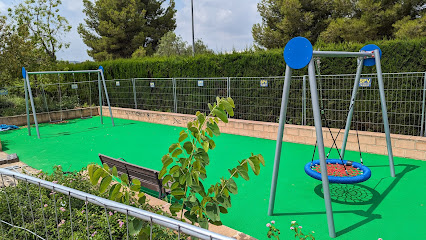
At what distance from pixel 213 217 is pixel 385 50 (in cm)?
712

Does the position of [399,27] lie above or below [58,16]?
below

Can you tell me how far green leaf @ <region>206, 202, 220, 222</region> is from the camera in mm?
2125

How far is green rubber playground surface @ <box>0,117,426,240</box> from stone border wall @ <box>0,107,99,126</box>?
10.9ft

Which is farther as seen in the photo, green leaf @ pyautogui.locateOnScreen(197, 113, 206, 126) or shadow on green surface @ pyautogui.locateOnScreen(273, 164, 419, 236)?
shadow on green surface @ pyautogui.locateOnScreen(273, 164, 419, 236)

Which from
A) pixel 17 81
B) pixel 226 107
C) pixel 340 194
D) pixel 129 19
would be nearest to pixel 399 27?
pixel 340 194

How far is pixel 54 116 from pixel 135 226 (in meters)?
14.0

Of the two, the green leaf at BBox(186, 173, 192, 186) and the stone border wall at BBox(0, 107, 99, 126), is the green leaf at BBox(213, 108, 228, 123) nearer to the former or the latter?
the green leaf at BBox(186, 173, 192, 186)

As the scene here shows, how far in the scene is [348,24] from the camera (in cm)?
1845

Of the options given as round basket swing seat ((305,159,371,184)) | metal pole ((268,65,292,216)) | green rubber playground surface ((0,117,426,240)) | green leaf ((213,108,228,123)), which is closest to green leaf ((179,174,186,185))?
green leaf ((213,108,228,123))

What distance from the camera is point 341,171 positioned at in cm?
450

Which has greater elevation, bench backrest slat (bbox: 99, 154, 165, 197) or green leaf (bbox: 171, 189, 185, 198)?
green leaf (bbox: 171, 189, 185, 198)

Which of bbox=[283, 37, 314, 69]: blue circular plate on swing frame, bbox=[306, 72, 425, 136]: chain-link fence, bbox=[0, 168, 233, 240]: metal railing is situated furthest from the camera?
bbox=[306, 72, 425, 136]: chain-link fence

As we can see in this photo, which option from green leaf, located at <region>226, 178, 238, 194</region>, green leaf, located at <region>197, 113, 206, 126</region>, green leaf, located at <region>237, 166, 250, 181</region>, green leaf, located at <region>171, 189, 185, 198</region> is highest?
green leaf, located at <region>197, 113, 206, 126</region>

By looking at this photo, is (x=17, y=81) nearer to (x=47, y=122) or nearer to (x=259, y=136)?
(x=47, y=122)
